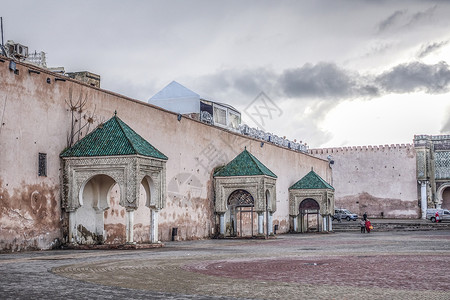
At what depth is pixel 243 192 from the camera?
3022cm

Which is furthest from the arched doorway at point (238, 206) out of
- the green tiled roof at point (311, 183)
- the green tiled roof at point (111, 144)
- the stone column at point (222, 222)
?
the green tiled roof at point (111, 144)

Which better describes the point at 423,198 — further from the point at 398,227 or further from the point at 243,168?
the point at 243,168

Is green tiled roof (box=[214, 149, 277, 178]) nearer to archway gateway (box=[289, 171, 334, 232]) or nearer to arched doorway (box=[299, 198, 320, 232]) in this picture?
archway gateway (box=[289, 171, 334, 232])

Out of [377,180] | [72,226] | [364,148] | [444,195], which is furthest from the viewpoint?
[444,195]

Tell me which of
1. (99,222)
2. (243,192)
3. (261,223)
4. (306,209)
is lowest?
(261,223)

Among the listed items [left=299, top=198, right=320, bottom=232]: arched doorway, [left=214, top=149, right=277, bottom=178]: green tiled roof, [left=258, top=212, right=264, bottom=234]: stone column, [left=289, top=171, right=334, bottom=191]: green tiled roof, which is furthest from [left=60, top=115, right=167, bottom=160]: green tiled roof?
[left=299, top=198, right=320, bottom=232]: arched doorway

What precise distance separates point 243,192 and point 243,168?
1.31 m

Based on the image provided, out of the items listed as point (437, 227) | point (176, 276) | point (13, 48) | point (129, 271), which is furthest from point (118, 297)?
point (437, 227)

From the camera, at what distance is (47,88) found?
18.9m

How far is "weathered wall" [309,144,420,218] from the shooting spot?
2163 inches

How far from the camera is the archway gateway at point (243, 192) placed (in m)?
28.7

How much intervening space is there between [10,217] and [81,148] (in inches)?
132

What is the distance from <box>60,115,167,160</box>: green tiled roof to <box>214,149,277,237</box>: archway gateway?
9001 mm

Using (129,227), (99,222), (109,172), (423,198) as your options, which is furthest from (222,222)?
(423,198)
